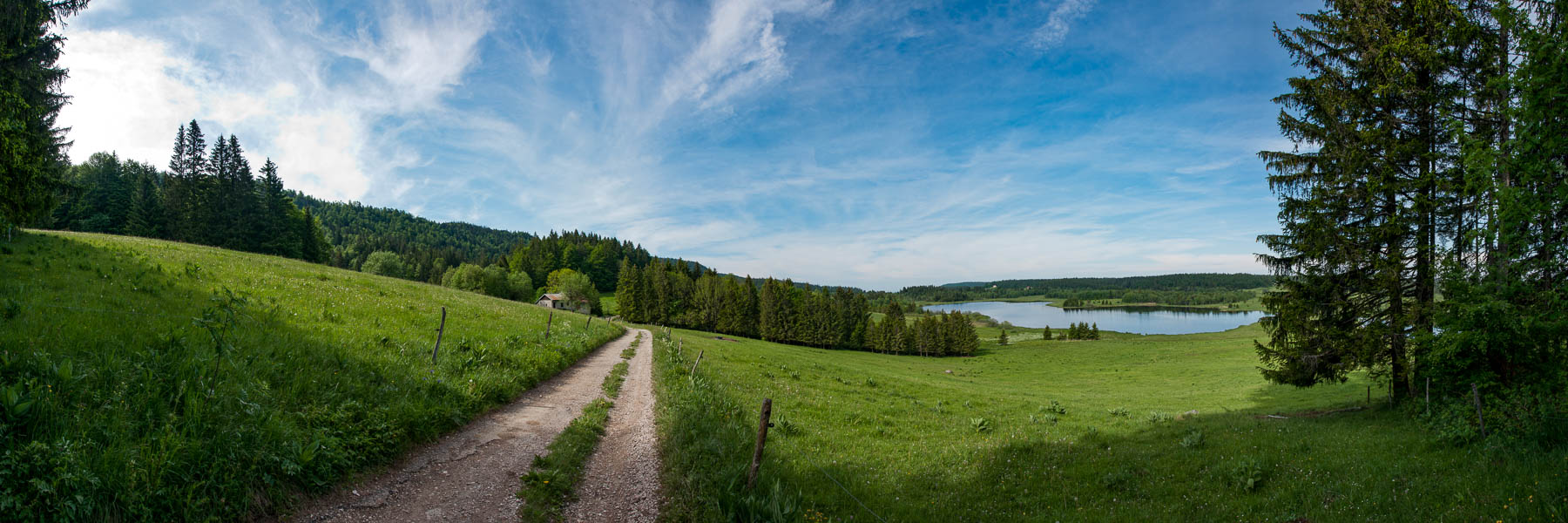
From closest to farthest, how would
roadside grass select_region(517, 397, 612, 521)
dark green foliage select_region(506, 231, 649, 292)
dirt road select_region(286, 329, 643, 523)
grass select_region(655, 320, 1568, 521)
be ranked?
dirt road select_region(286, 329, 643, 523)
roadside grass select_region(517, 397, 612, 521)
grass select_region(655, 320, 1568, 521)
dark green foliage select_region(506, 231, 649, 292)

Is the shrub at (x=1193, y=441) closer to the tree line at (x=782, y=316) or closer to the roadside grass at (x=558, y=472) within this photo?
the roadside grass at (x=558, y=472)

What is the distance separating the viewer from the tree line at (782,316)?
78875 millimetres

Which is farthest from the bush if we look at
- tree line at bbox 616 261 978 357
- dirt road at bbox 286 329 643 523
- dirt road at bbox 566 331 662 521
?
dirt road at bbox 566 331 662 521

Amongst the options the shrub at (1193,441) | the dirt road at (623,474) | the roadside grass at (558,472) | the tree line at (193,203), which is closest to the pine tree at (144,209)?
the tree line at (193,203)

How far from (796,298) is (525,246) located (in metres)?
77.8

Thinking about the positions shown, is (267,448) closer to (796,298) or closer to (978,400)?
(978,400)

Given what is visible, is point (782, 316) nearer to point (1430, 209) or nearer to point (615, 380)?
point (615, 380)

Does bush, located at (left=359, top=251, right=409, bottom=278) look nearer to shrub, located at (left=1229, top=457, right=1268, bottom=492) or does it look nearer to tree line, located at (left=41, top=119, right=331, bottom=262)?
tree line, located at (left=41, top=119, right=331, bottom=262)

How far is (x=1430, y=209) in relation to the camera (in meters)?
12.6

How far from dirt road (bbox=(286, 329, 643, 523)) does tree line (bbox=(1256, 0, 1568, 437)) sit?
53.4 ft

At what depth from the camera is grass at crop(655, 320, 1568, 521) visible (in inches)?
288

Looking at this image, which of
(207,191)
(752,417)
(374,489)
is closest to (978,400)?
(752,417)

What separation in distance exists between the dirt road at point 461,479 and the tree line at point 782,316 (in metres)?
69.5

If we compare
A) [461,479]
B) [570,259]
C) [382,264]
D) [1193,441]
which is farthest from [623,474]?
[570,259]
